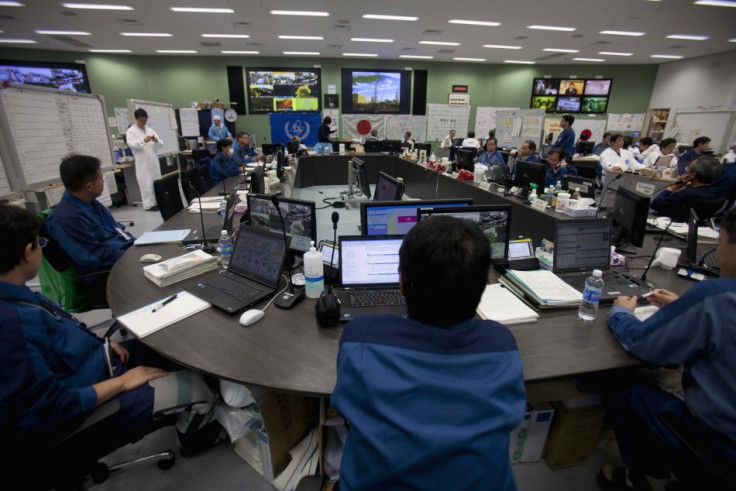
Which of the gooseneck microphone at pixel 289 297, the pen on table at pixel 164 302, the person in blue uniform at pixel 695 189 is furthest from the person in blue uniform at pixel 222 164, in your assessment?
the person in blue uniform at pixel 695 189

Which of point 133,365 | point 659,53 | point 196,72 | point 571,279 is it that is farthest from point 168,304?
point 659,53

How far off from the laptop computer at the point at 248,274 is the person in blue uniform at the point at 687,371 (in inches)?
57.9

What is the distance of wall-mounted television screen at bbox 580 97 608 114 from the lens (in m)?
11.4

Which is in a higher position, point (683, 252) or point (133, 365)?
point (683, 252)

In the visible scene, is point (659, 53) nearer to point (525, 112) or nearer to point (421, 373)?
point (525, 112)

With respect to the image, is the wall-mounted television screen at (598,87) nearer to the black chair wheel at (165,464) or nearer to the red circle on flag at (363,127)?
the red circle on flag at (363,127)

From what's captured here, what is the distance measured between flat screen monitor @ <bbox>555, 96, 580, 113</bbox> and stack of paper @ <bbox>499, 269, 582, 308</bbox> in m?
12.2

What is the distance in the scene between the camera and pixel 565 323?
4.73 ft

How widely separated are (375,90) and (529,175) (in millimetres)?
8559

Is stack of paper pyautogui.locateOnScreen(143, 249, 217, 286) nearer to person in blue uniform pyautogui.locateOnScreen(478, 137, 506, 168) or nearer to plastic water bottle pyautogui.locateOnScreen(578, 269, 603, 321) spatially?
plastic water bottle pyautogui.locateOnScreen(578, 269, 603, 321)

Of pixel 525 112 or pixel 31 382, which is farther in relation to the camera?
pixel 525 112

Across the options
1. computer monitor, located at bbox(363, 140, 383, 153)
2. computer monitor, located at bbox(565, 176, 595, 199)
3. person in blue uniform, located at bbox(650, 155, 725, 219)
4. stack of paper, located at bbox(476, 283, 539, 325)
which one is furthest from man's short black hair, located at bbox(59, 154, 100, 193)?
computer monitor, located at bbox(363, 140, 383, 153)

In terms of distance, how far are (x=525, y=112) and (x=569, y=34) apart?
3.30 metres

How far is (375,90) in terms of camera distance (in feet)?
35.3
